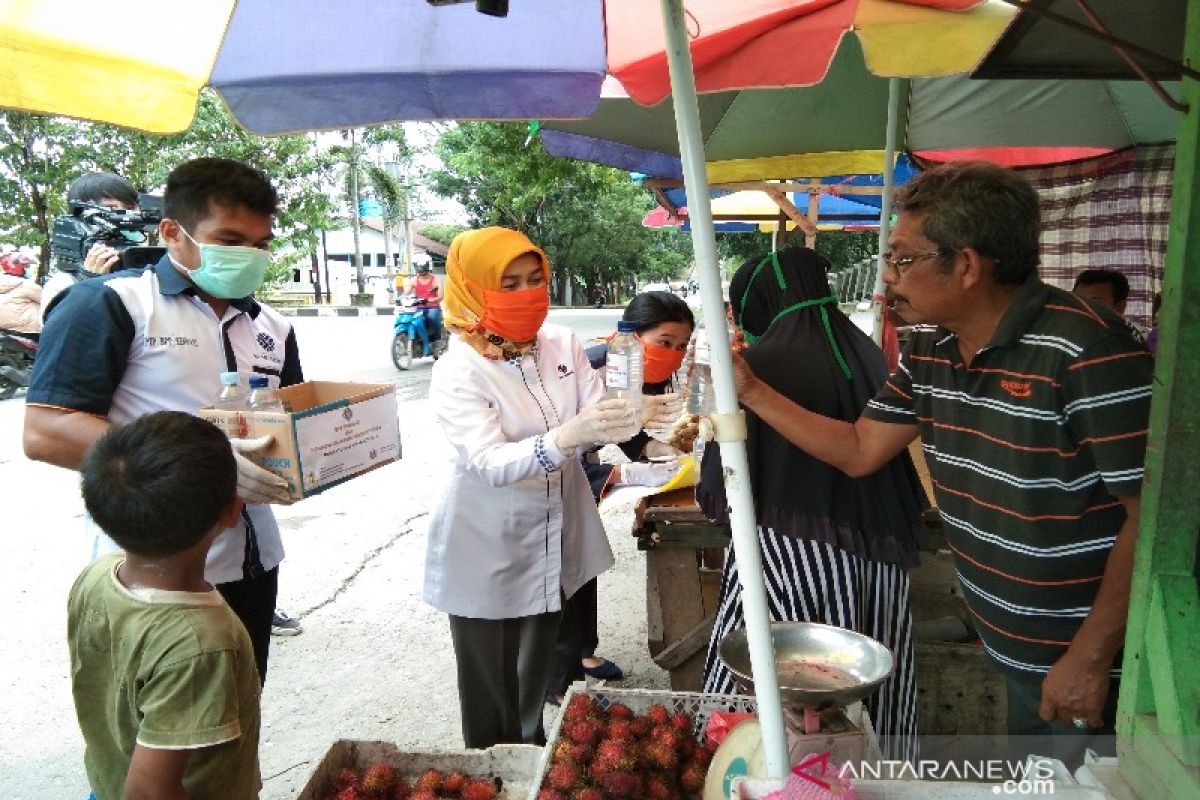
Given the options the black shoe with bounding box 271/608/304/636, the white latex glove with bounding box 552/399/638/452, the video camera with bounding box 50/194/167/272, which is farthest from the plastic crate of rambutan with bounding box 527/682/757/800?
the video camera with bounding box 50/194/167/272

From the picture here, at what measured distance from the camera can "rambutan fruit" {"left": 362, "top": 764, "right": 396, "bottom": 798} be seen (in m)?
1.74

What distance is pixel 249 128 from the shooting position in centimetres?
273

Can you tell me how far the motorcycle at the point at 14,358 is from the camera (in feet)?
32.9

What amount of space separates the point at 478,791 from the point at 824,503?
48.9 inches

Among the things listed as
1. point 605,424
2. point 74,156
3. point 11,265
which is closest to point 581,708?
point 605,424

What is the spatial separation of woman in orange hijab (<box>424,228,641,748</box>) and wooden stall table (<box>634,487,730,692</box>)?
781 millimetres

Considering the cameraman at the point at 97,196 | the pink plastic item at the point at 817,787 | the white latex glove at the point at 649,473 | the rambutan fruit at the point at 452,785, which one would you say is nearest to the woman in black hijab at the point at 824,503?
the rambutan fruit at the point at 452,785

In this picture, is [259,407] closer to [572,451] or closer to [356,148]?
[572,451]

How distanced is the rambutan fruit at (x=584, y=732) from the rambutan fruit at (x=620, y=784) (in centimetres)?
11

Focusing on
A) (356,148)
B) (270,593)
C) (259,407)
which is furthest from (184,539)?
(356,148)

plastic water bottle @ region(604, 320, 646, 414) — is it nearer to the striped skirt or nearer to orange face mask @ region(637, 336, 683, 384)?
the striped skirt

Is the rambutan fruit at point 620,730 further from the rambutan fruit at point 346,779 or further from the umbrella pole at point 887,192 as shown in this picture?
the umbrella pole at point 887,192

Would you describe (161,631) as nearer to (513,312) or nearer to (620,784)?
(620,784)

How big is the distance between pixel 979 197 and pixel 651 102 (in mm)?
1211
